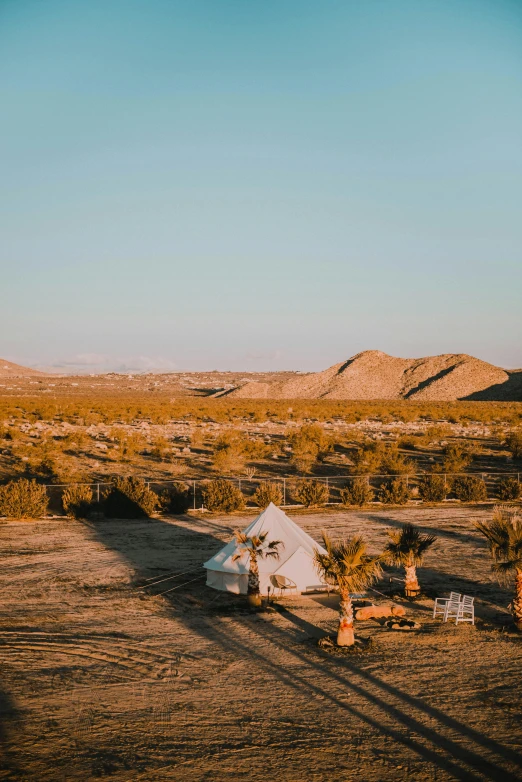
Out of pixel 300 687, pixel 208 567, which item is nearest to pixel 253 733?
pixel 300 687

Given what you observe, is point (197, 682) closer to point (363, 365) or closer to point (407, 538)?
point (407, 538)

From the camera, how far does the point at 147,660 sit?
1503 centimetres

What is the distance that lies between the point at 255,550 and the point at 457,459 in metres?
29.2

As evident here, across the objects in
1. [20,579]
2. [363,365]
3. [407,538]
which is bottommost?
[20,579]

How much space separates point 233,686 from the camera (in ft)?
45.1

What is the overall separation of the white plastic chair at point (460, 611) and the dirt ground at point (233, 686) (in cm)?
30

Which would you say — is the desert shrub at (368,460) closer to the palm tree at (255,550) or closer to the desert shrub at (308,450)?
the desert shrub at (308,450)

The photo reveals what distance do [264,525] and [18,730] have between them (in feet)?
34.0

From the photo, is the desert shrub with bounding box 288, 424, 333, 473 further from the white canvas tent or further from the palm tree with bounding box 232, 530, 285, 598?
the palm tree with bounding box 232, 530, 285, 598

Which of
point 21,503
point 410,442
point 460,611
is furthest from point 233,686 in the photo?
point 410,442

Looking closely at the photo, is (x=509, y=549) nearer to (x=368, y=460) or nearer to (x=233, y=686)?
(x=233, y=686)

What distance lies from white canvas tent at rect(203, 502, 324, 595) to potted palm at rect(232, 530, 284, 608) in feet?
0.62

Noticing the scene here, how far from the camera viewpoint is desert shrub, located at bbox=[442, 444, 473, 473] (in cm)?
4262

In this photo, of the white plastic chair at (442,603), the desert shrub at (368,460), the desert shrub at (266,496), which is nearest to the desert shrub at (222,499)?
the desert shrub at (266,496)
